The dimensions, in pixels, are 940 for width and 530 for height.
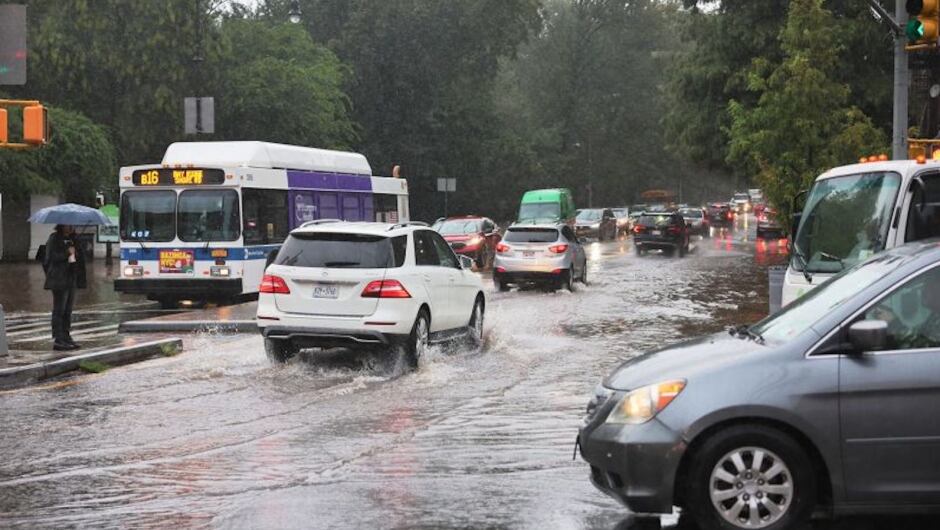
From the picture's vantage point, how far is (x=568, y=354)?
15.8 m

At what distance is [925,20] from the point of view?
15.8 metres

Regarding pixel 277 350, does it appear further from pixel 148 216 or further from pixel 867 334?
pixel 148 216

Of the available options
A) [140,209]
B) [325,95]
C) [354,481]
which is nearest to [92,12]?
[325,95]

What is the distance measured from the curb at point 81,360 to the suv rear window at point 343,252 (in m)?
2.57

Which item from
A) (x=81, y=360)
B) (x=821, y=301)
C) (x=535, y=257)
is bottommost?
(x=81, y=360)

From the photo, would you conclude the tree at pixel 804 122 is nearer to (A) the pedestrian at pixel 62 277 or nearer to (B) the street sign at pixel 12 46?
(A) the pedestrian at pixel 62 277

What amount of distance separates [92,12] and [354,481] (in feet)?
124

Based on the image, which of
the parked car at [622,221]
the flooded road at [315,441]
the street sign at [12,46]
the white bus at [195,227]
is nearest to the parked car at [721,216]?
the parked car at [622,221]

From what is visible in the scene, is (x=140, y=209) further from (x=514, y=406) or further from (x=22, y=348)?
(x=514, y=406)

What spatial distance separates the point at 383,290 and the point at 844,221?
16.8 feet

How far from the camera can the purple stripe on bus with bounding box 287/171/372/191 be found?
1028 inches

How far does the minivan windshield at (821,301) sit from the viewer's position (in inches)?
263

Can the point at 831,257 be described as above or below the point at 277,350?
→ above

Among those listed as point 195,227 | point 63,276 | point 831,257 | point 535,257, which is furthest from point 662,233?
point 831,257
